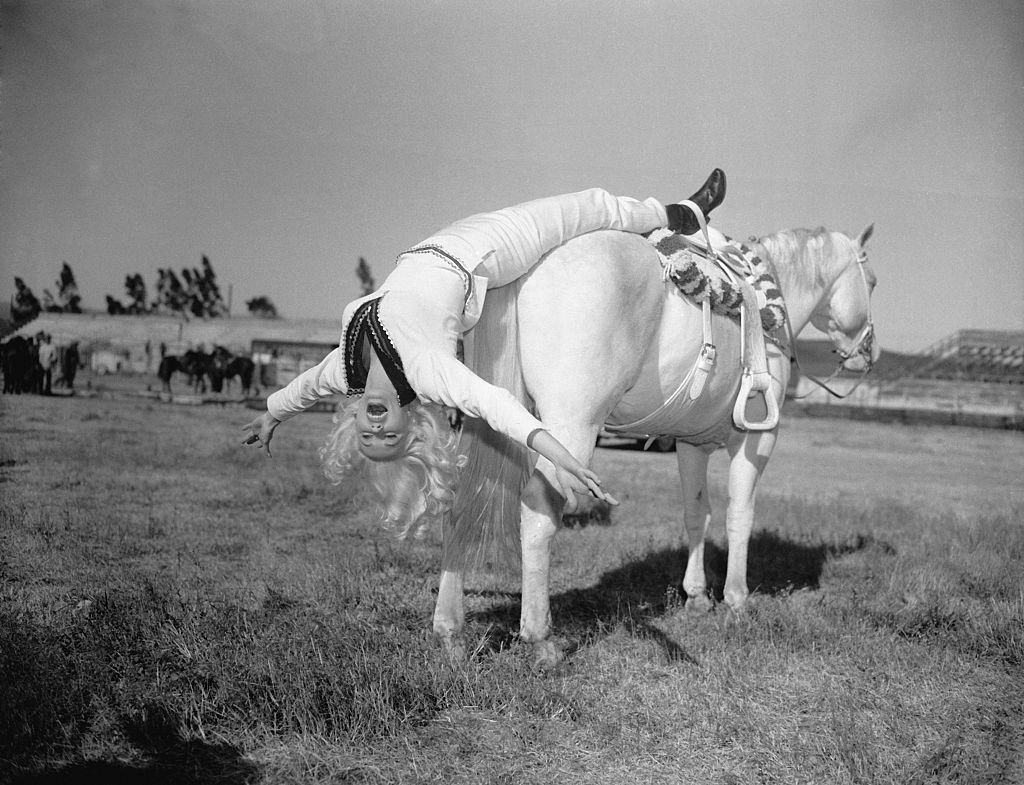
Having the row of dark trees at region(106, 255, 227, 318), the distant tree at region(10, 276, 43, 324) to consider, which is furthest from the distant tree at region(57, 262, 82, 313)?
the distant tree at region(10, 276, 43, 324)

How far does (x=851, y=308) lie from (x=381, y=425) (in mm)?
3686

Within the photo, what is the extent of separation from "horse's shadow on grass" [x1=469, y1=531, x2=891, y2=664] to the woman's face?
94 centimetres

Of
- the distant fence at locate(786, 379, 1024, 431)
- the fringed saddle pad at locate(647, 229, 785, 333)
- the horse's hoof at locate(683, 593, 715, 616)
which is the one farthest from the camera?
the distant fence at locate(786, 379, 1024, 431)

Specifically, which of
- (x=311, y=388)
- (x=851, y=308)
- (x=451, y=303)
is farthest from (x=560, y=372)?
(x=851, y=308)

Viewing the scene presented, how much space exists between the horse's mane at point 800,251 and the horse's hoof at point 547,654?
2.91 metres

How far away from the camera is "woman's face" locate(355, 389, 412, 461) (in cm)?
284

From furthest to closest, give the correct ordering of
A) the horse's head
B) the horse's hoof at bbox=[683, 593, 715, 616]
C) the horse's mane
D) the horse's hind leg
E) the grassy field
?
the horse's head < the horse's mane < the horse's hind leg < the horse's hoof at bbox=[683, 593, 715, 616] < the grassy field

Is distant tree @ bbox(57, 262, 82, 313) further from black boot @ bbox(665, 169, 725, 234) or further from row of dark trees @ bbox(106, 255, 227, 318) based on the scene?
black boot @ bbox(665, 169, 725, 234)

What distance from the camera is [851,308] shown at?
17.0 feet

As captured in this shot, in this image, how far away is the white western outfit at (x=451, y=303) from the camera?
102 inches

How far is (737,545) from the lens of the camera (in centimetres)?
447

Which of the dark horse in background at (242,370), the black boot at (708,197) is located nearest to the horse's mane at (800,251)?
the black boot at (708,197)

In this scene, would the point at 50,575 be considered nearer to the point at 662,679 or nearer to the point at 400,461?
the point at 400,461

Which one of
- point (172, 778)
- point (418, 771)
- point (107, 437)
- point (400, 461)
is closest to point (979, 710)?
point (418, 771)
